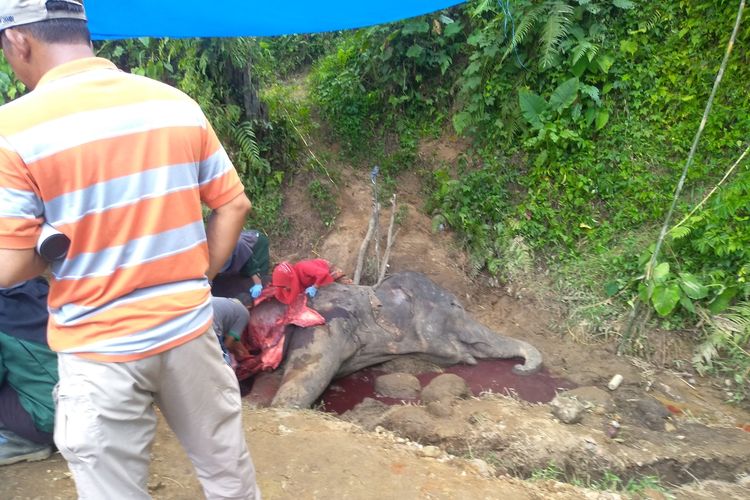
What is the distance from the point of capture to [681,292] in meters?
4.60

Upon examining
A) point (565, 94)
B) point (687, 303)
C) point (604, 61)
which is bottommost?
point (687, 303)

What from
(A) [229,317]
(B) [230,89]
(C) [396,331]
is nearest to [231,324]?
(A) [229,317]

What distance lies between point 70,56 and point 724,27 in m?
5.71

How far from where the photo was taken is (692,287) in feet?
15.0

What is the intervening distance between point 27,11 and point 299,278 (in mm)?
3578

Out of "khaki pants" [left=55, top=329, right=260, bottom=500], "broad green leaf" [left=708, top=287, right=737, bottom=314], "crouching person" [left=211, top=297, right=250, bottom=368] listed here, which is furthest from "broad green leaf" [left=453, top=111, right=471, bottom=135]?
"khaki pants" [left=55, top=329, right=260, bottom=500]

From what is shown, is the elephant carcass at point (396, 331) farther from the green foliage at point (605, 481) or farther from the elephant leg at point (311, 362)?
the green foliage at point (605, 481)

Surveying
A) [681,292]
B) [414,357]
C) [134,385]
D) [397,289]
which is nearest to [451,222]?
[397,289]

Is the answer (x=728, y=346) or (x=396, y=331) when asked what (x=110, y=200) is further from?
(x=728, y=346)

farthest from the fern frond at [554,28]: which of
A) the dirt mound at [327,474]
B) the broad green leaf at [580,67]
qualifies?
the dirt mound at [327,474]

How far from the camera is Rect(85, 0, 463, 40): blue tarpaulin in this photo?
3.90 meters

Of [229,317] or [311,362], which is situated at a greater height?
[229,317]

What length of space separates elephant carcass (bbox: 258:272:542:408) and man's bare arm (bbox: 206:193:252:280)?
2649mm

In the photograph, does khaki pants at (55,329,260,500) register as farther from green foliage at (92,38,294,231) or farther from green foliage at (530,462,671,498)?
green foliage at (92,38,294,231)
